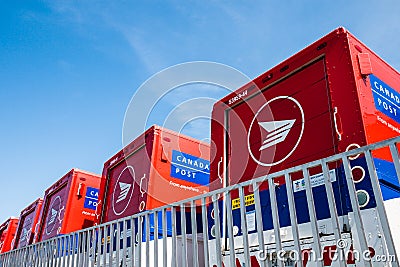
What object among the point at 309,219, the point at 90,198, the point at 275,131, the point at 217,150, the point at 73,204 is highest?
the point at 90,198

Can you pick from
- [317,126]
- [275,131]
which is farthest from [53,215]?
[317,126]

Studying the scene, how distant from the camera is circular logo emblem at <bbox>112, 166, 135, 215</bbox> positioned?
612 centimetres

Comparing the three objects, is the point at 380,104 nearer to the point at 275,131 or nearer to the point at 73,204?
the point at 275,131

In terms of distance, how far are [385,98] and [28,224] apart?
32.4 ft

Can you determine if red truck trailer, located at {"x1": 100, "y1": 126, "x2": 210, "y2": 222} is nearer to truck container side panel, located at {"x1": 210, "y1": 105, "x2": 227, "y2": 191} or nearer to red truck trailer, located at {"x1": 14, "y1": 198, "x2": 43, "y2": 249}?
truck container side panel, located at {"x1": 210, "y1": 105, "x2": 227, "y2": 191}

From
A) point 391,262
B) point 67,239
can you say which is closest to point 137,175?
point 67,239

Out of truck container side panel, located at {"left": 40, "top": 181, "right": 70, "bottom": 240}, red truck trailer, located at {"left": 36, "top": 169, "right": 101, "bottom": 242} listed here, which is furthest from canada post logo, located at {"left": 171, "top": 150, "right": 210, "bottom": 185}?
A: truck container side panel, located at {"left": 40, "top": 181, "right": 70, "bottom": 240}

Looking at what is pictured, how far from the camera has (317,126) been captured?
3373 mm

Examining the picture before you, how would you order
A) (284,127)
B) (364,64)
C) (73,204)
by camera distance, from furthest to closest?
(73,204) → (284,127) → (364,64)

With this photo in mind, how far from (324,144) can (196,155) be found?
3.19 m

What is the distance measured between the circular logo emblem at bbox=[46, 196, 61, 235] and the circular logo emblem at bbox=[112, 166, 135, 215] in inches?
100

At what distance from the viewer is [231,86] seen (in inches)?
177

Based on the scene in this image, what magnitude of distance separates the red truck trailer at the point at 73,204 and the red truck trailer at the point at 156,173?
159 cm

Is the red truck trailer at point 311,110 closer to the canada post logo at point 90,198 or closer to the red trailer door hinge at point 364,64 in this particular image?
the red trailer door hinge at point 364,64
